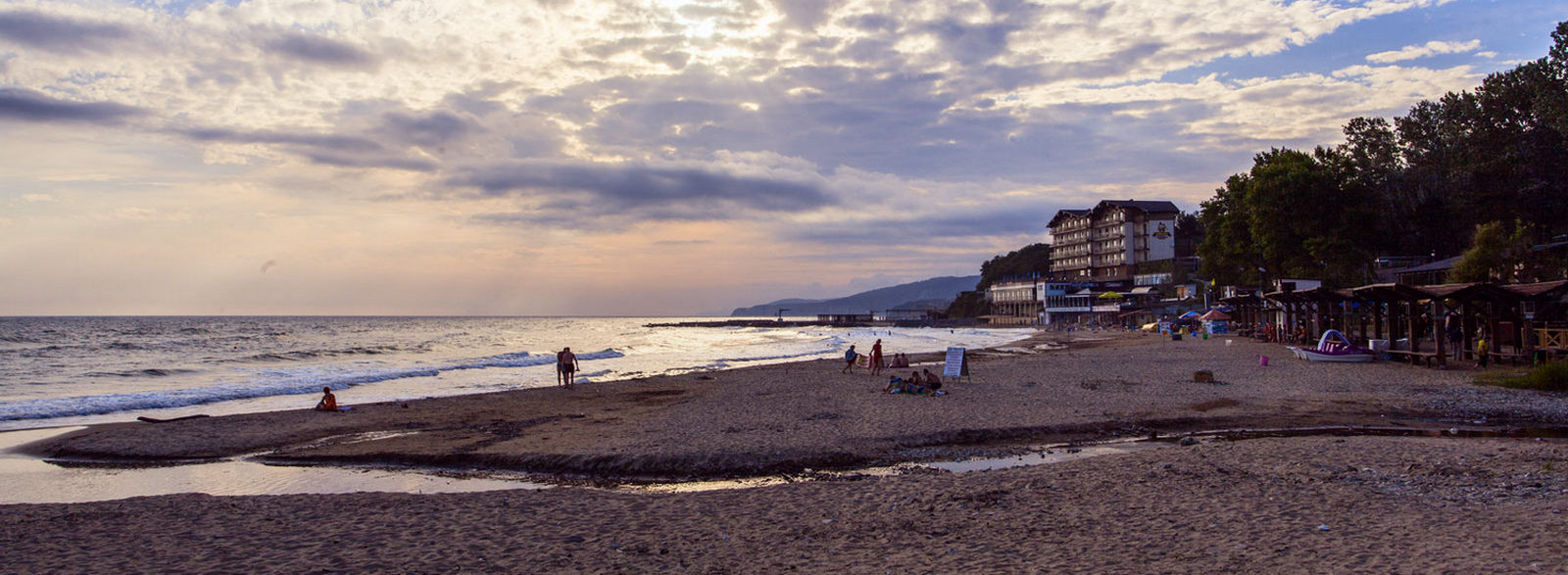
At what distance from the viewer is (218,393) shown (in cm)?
2545

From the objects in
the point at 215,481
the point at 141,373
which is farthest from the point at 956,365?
the point at 141,373

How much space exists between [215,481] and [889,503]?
9680 mm

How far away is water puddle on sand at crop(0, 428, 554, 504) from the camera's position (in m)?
10.6

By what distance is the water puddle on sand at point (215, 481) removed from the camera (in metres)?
10.6

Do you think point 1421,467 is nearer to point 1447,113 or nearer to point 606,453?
point 606,453

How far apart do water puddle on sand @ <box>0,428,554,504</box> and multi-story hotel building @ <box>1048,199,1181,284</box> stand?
366 feet

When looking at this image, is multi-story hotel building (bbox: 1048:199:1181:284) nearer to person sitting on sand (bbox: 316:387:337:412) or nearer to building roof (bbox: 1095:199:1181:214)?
building roof (bbox: 1095:199:1181:214)

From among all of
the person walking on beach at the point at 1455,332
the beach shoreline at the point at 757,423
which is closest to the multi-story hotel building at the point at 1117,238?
the person walking on beach at the point at 1455,332

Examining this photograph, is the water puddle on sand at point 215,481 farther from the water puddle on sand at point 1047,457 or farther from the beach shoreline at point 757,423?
the water puddle on sand at point 1047,457

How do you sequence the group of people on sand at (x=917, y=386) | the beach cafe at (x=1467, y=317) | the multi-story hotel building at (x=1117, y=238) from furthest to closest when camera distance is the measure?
the multi-story hotel building at (x=1117, y=238)
the beach cafe at (x=1467, y=317)
the group of people on sand at (x=917, y=386)

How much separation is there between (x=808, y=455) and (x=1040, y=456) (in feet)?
10.7

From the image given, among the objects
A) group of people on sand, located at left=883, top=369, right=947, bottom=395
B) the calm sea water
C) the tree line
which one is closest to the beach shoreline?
group of people on sand, located at left=883, top=369, right=947, bottom=395

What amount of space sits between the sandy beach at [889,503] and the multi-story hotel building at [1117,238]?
105m

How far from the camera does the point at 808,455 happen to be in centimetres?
1171
